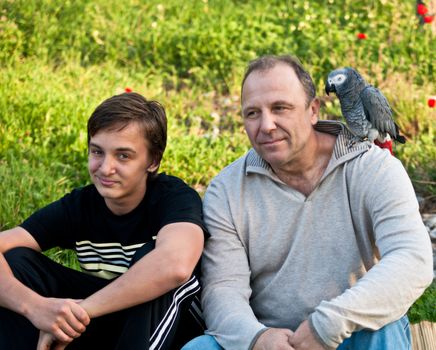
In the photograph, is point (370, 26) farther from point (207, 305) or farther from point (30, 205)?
point (207, 305)

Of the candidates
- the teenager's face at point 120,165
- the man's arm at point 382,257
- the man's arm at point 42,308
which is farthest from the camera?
the teenager's face at point 120,165

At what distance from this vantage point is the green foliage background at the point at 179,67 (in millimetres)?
5574

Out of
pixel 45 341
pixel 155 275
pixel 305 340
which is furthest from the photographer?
pixel 45 341

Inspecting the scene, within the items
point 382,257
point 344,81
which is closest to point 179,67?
point 344,81

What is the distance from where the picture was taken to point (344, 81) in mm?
4082

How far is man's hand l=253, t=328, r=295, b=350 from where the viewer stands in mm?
2838

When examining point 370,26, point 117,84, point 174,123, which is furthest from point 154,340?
point 370,26

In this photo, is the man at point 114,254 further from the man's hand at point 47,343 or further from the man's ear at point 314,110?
the man's ear at point 314,110

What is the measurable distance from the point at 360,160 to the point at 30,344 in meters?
1.51

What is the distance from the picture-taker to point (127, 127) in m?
3.27

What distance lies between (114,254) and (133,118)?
58cm

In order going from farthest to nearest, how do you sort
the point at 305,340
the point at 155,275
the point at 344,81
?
the point at 344,81, the point at 155,275, the point at 305,340

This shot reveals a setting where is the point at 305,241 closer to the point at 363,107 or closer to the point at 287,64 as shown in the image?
the point at 287,64

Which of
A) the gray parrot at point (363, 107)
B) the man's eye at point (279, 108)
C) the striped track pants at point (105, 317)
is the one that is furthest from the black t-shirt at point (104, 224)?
the gray parrot at point (363, 107)
